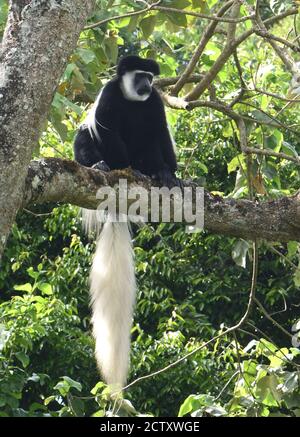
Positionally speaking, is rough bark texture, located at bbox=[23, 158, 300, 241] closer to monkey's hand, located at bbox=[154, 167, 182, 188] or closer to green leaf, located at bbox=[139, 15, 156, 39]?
monkey's hand, located at bbox=[154, 167, 182, 188]

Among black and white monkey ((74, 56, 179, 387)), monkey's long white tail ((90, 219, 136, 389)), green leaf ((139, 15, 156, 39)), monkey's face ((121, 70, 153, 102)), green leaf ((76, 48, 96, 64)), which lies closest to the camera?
green leaf ((76, 48, 96, 64))

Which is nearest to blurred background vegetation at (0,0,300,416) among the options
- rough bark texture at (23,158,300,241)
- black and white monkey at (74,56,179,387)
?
black and white monkey at (74,56,179,387)

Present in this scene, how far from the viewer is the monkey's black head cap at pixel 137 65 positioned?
348cm

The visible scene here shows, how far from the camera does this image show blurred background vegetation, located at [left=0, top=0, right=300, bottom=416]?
2.76m

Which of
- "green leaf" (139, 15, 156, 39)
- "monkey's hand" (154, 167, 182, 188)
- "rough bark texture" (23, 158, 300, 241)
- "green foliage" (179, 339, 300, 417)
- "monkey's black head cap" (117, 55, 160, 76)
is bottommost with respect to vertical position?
"green foliage" (179, 339, 300, 417)

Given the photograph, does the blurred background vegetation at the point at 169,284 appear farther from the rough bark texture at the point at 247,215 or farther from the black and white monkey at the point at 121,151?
the rough bark texture at the point at 247,215

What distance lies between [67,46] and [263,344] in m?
1.31

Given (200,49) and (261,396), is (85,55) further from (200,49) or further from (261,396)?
(261,396)

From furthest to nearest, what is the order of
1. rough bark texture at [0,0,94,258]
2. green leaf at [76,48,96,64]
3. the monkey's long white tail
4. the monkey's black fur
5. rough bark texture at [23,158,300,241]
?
the monkey's black fur, the monkey's long white tail, green leaf at [76,48,96,64], rough bark texture at [23,158,300,241], rough bark texture at [0,0,94,258]

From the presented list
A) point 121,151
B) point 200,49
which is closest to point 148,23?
point 200,49

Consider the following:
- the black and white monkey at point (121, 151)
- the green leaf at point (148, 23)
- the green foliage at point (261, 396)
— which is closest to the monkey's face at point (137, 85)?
the black and white monkey at point (121, 151)

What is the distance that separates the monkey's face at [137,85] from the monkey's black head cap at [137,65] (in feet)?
0.07

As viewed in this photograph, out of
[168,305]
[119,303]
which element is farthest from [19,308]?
[168,305]
